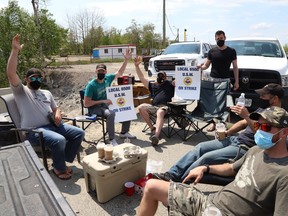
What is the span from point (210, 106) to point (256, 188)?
3403 millimetres

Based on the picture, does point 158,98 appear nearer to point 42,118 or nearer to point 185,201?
point 42,118

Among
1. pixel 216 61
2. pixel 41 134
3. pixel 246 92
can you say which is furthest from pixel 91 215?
pixel 246 92

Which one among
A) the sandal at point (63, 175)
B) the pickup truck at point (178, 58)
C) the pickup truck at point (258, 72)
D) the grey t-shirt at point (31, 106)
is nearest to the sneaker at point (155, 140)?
the sandal at point (63, 175)

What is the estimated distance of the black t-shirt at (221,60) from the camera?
5316mm

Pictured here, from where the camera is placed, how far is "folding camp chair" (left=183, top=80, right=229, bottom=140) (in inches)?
189

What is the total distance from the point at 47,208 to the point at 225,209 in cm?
128

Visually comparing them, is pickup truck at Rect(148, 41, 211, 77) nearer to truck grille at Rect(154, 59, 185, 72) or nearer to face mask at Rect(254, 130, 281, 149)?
truck grille at Rect(154, 59, 185, 72)

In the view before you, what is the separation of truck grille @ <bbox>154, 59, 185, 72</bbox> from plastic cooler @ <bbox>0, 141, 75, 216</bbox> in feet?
25.0

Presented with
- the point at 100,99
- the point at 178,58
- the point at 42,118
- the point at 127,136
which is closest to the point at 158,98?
the point at 127,136

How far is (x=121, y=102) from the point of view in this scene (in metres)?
5.18

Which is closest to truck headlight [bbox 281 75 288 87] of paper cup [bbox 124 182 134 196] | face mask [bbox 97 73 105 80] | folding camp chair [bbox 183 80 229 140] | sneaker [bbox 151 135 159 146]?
folding camp chair [bbox 183 80 229 140]

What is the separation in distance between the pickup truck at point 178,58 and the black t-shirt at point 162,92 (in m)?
3.59

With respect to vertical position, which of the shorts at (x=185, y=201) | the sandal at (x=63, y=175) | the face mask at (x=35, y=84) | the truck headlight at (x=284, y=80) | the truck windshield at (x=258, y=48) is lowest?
the sandal at (x=63, y=175)

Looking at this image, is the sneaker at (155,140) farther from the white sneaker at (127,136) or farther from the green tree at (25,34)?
the green tree at (25,34)
